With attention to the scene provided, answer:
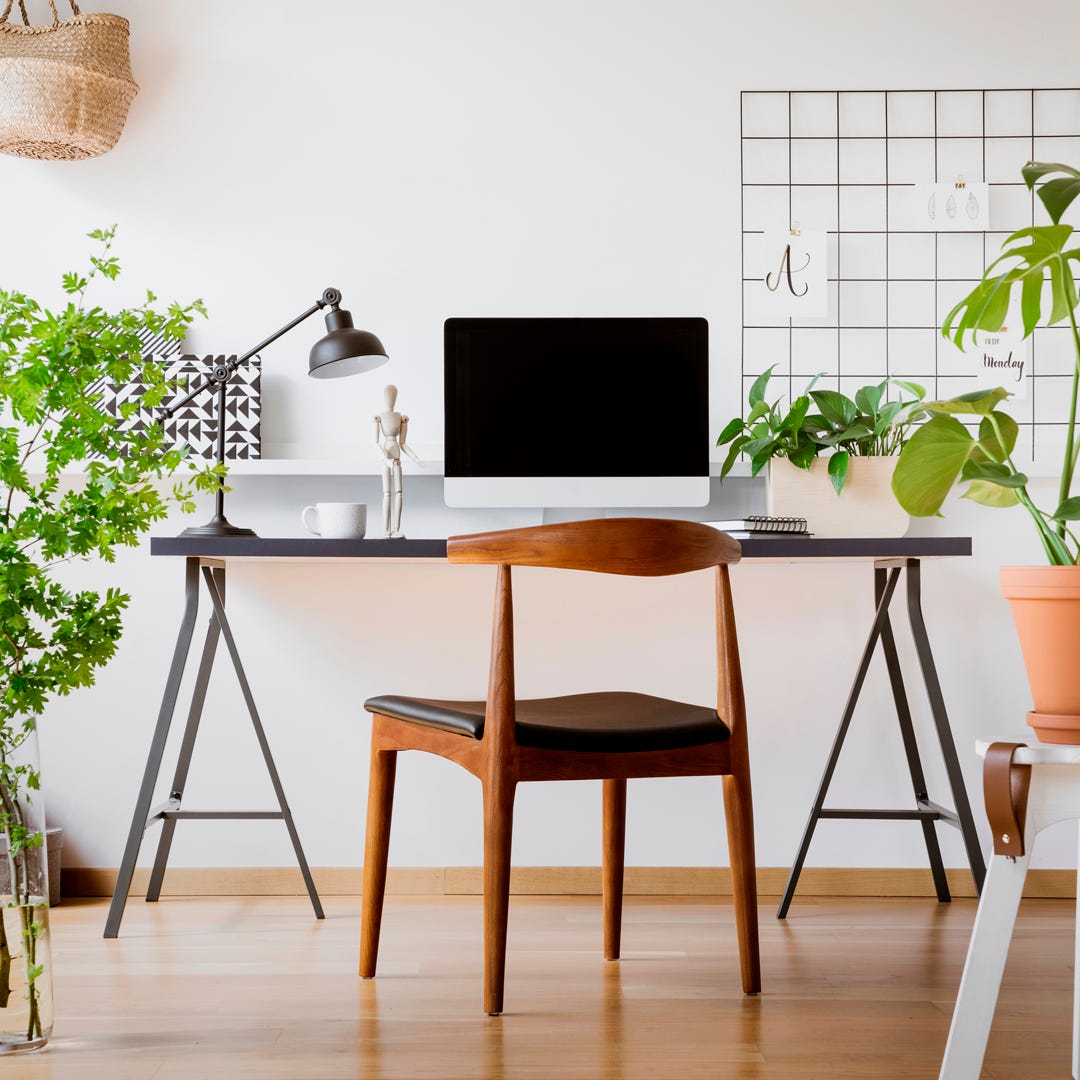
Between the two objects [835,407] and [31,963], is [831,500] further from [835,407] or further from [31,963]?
[31,963]

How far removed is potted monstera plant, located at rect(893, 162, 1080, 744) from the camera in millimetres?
1289

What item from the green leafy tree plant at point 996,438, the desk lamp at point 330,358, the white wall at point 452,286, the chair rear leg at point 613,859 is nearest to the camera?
the green leafy tree plant at point 996,438

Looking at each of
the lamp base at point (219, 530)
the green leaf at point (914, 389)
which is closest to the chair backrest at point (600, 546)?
the lamp base at point (219, 530)

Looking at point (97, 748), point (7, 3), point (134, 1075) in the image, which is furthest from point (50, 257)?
point (134, 1075)

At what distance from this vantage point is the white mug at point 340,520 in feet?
7.30

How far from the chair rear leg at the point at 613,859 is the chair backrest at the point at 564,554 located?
33 centimetres

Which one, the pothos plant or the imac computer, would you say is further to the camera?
the imac computer

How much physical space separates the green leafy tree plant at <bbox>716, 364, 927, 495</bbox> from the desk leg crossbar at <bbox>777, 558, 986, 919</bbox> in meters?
0.25

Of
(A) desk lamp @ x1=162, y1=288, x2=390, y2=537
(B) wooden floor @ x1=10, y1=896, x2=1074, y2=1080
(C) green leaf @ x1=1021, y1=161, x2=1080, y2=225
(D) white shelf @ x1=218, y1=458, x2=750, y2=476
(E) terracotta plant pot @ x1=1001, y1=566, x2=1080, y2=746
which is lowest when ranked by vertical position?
(B) wooden floor @ x1=10, y1=896, x2=1074, y2=1080

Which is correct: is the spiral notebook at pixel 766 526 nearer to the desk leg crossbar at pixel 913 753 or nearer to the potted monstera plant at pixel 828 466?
the potted monstera plant at pixel 828 466

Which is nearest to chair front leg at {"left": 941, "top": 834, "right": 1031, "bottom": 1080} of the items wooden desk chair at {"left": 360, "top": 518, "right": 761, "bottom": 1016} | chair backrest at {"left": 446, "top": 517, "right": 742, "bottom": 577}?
wooden desk chair at {"left": 360, "top": 518, "right": 761, "bottom": 1016}

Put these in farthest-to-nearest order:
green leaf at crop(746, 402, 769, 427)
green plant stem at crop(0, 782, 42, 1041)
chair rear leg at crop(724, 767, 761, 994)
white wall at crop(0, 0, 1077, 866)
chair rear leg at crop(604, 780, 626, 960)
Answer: white wall at crop(0, 0, 1077, 866) < green leaf at crop(746, 402, 769, 427) < chair rear leg at crop(604, 780, 626, 960) < chair rear leg at crop(724, 767, 761, 994) < green plant stem at crop(0, 782, 42, 1041)

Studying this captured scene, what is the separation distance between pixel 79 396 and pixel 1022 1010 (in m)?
1.63

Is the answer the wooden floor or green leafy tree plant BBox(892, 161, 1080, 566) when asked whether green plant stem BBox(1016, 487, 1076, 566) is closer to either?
green leafy tree plant BBox(892, 161, 1080, 566)
